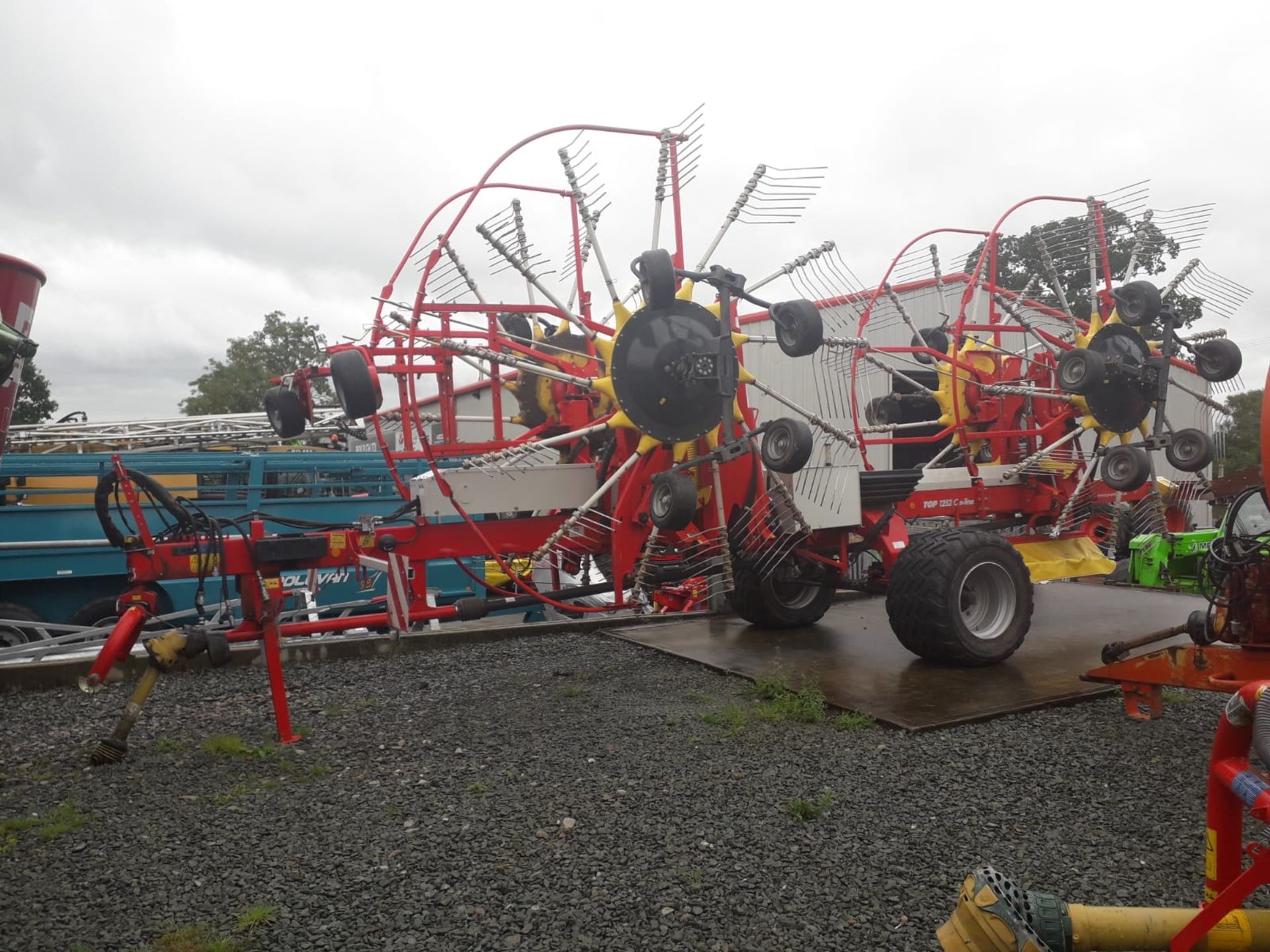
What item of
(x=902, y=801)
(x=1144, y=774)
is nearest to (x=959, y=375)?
(x=1144, y=774)

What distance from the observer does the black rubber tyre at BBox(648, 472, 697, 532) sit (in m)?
4.73

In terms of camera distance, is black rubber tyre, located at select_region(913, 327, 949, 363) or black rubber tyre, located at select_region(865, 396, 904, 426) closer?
black rubber tyre, located at select_region(913, 327, 949, 363)

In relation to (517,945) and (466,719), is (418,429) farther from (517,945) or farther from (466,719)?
(517,945)

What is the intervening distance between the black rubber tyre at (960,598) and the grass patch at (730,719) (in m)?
1.40

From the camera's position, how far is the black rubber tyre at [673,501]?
4734mm

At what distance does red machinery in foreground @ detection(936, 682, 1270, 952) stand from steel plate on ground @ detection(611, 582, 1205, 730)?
253cm

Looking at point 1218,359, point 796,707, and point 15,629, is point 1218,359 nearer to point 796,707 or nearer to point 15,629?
point 796,707

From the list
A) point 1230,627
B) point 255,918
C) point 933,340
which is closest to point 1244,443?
point 933,340

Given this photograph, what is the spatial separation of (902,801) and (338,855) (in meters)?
2.12

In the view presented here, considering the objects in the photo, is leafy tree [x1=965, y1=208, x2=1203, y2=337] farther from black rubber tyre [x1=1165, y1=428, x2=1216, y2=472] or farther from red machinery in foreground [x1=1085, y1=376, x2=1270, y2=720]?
red machinery in foreground [x1=1085, y1=376, x2=1270, y2=720]

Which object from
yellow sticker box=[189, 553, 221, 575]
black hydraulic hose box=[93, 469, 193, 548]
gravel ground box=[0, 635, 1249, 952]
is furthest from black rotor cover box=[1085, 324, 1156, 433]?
black hydraulic hose box=[93, 469, 193, 548]

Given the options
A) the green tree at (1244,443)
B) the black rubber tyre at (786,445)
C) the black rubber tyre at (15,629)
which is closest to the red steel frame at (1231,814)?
the black rubber tyre at (786,445)

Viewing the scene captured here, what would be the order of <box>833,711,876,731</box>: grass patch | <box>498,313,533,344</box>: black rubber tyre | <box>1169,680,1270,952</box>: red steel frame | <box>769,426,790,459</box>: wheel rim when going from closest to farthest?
<box>1169,680,1270,952</box>: red steel frame → <box>833,711,876,731</box>: grass patch → <box>769,426,790,459</box>: wheel rim → <box>498,313,533,344</box>: black rubber tyre

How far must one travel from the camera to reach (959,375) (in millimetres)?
8258
